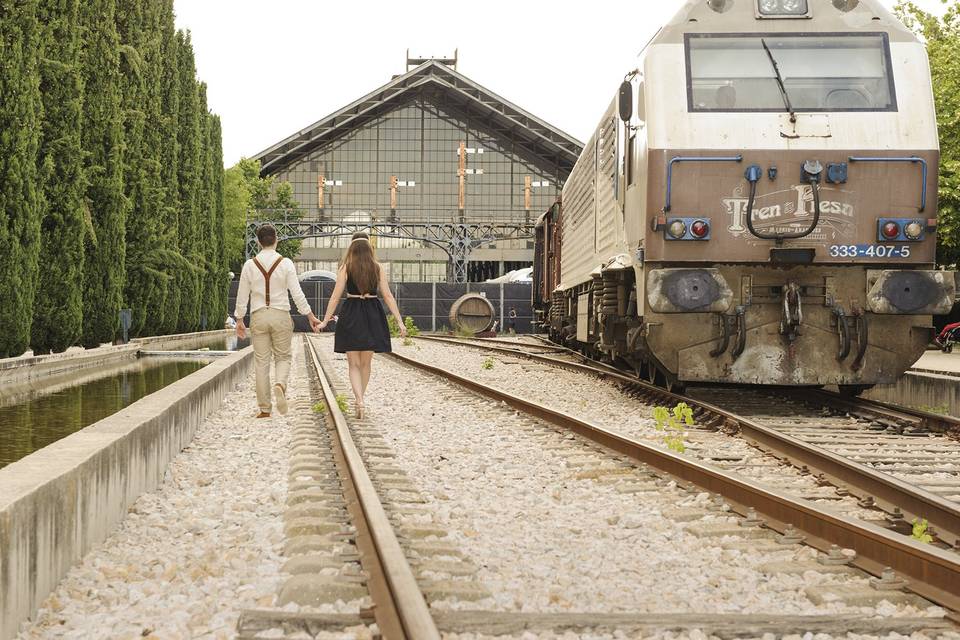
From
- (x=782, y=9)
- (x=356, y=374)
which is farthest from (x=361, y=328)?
(x=782, y=9)

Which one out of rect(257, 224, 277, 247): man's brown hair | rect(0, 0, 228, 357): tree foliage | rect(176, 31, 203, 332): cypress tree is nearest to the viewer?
rect(257, 224, 277, 247): man's brown hair

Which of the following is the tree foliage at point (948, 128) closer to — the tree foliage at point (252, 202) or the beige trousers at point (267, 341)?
the beige trousers at point (267, 341)

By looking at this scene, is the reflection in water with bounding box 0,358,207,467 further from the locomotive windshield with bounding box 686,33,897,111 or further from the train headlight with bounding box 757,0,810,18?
the train headlight with bounding box 757,0,810,18

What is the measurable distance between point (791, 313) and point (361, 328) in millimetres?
3670

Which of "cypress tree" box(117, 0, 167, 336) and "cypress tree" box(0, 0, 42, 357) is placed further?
"cypress tree" box(117, 0, 167, 336)

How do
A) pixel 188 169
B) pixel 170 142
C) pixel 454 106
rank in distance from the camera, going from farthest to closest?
pixel 454 106 → pixel 188 169 → pixel 170 142

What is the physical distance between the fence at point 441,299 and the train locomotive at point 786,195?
3200 cm

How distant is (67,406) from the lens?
1048 centimetres

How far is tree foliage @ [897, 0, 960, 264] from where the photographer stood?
902 inches

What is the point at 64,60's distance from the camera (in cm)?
1702

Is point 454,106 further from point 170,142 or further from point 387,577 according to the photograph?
point 387,577

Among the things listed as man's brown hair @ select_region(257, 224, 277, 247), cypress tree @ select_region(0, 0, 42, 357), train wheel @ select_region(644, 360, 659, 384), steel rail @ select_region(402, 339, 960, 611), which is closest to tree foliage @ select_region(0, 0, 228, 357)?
cypress tree @ select_region(0, 0, 42, 357)

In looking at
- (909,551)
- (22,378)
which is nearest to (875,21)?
(909,551)

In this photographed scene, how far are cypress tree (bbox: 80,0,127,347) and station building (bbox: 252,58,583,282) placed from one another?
35082mm
